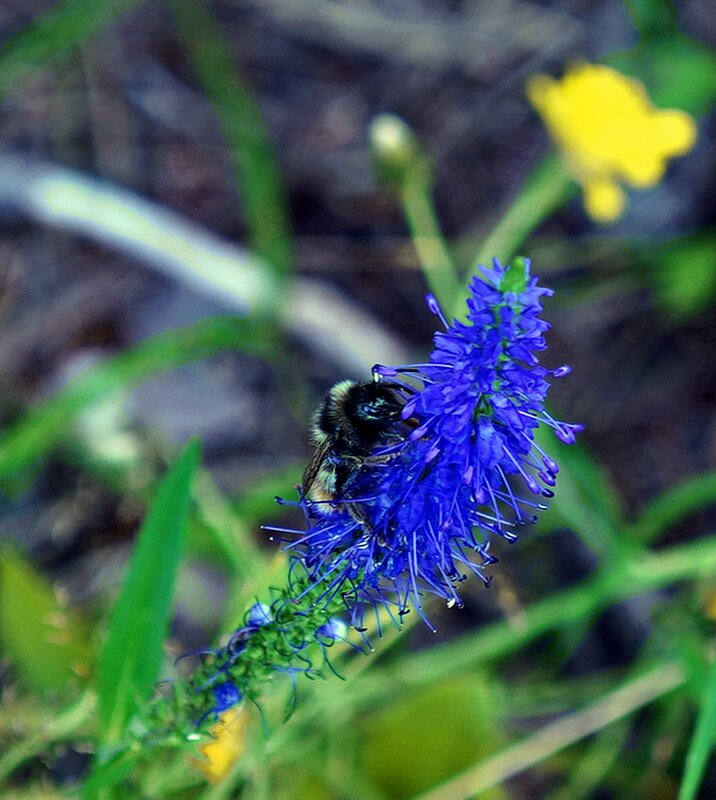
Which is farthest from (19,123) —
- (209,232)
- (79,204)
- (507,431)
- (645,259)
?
(507,431)

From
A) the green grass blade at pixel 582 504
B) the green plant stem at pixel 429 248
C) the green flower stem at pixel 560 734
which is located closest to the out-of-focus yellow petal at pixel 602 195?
the green plant stem at pixel 429 248

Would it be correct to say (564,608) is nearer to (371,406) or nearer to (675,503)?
(675,503)

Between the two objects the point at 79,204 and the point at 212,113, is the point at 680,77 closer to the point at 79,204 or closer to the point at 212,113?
the point at 212,113

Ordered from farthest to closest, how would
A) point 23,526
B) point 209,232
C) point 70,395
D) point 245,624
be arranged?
point 209,232 < point 23,526 < point 70,395 < point 245,624

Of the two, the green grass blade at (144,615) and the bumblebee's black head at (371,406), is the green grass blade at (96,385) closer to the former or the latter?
the green grass blade at (144,615)

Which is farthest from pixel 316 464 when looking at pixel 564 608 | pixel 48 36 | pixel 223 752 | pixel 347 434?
pixel 48 36

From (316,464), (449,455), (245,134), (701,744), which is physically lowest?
(701,744)

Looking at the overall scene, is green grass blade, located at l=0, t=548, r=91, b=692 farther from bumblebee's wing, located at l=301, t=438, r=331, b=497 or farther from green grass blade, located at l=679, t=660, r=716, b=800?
green grass blade, located at l=679, t=660, r=716, b=800
